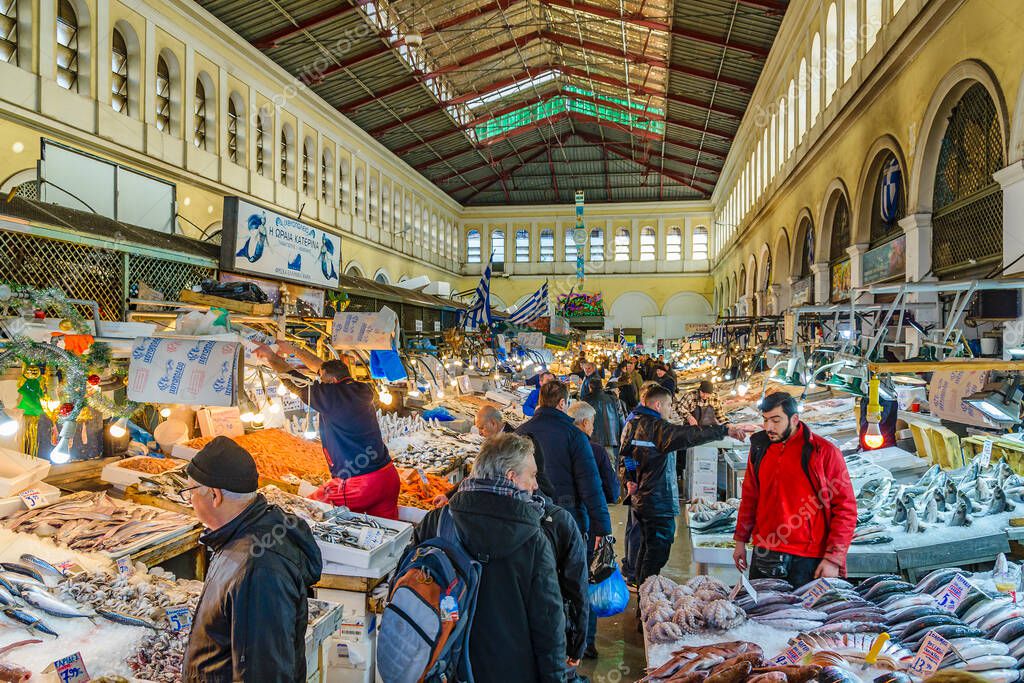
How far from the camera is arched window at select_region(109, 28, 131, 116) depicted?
1217 cm

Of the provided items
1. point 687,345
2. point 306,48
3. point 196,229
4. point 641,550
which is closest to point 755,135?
point 687,345

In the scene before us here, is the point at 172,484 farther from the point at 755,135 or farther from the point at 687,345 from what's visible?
the point at 755,135

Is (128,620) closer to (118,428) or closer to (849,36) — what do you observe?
(118,428)

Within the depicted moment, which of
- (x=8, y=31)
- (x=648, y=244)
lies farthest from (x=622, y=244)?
(x=8, y=31)

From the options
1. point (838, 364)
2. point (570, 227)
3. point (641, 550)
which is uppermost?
point (570, 227)

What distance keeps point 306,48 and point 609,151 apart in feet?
64.9

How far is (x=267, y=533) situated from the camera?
2164 mm

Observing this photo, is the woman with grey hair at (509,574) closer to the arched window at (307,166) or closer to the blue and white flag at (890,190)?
the blue and white flag at (890,190)

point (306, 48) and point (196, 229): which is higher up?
point (306, 48)

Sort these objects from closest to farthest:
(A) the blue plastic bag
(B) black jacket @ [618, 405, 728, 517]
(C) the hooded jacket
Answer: (C) the hooded jacket
(A) the blue plastic bag
(B) black jacket @ [618, 405, 728, 517]

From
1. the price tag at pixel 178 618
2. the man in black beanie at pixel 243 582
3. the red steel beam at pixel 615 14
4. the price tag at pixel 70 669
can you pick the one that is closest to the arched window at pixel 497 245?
the red steel beam at pixel 615 14

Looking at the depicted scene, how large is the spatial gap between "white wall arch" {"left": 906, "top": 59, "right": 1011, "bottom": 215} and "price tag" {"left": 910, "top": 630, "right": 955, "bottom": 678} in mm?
6189

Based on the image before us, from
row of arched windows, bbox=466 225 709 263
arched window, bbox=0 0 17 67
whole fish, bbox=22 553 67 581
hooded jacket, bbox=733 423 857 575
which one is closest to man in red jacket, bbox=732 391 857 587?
hooded jacket, bbox=733 423 857 575

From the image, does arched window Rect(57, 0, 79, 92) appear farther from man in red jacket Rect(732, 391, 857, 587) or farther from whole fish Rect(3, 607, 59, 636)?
man in red jacket Rect(732, 391, 857, 587)
